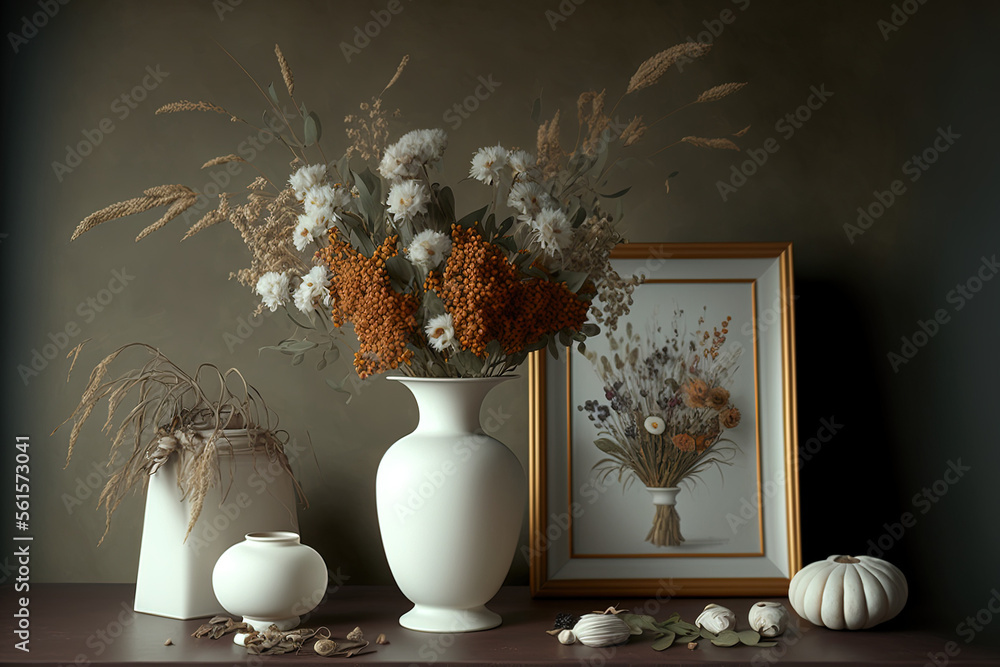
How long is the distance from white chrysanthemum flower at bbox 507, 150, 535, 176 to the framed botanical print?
0.37 metres

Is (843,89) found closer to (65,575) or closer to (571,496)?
(571,496)

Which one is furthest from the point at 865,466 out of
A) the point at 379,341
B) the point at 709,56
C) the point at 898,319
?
the point at 379,341

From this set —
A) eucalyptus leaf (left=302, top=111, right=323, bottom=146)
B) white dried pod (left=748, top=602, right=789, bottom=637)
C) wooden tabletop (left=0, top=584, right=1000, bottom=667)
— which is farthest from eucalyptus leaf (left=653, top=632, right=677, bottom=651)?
eucalyptus leaf (left=302, top=111, right=323, bottom=146)

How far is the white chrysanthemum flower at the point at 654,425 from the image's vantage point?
4.99 feet

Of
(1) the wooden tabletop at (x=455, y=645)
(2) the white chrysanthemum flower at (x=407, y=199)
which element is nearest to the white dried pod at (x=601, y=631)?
(1) the wooden tabletop at (x=455, y=645)

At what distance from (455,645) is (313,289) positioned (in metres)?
0.57

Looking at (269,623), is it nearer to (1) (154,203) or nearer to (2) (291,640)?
(2) (291,640)

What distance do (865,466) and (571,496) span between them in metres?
0.61

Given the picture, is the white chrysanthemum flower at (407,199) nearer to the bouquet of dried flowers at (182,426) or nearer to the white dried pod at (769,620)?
the bouquet of dried flowers at (182,426)

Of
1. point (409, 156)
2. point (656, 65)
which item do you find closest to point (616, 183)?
point (656, 65)

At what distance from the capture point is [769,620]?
120 cm

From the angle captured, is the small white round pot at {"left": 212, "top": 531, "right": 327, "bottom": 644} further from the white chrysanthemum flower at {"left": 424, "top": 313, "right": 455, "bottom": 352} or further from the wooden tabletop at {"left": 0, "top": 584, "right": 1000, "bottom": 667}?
the white chrysanthemum flower at {"left": 424, "top": 313, "right": 455, "bottom": 352}

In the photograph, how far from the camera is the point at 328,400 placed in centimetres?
161

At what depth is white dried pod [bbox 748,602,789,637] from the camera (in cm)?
120
